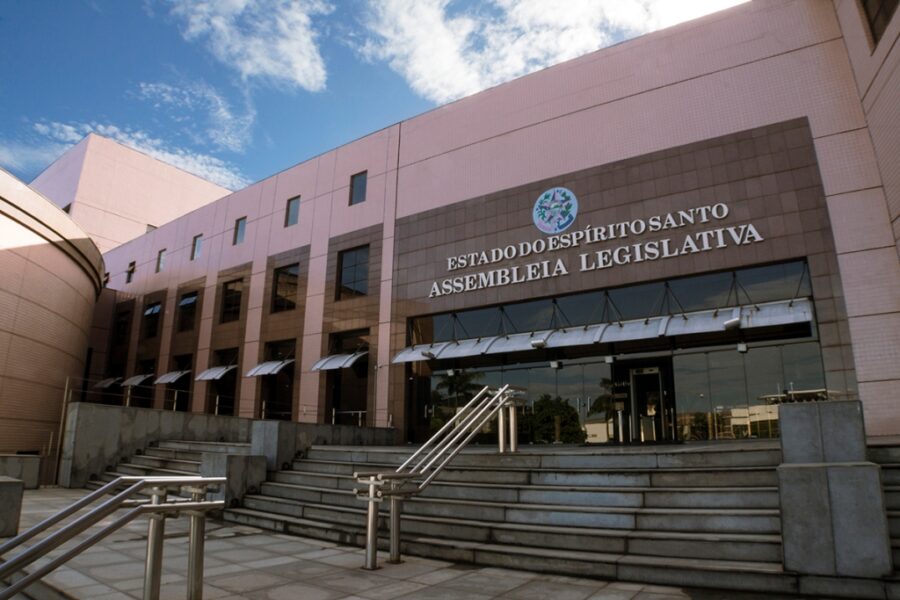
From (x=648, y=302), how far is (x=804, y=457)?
30.2 feet

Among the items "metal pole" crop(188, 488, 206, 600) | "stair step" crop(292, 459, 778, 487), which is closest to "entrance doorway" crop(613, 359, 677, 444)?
"stair step" crop(292, 459, 778, 487)

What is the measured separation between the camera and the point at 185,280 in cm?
2944

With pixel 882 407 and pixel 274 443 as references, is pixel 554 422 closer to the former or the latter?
pixel 882 407

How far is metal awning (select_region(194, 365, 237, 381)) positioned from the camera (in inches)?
966

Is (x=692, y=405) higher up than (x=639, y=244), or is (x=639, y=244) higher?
(x=639, y=244)

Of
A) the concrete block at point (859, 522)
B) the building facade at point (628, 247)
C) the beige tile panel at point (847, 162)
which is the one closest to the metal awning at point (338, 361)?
the building facade at point (628, 247)

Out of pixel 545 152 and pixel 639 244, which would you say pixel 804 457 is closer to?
pixel 639 244

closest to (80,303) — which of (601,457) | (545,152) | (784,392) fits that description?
(545,152)

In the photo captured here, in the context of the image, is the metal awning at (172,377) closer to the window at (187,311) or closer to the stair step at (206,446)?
the window at (187,311)

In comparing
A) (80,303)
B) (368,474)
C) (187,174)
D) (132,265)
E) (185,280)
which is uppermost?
(187,174)

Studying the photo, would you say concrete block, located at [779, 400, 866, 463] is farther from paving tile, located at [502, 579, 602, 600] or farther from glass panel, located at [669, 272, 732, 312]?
glass panel, located at [669, 272, 732, 312]

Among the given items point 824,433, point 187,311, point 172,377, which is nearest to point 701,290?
point 824,433

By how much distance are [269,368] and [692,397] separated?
15471 mm

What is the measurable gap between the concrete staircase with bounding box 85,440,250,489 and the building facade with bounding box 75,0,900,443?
556cm
